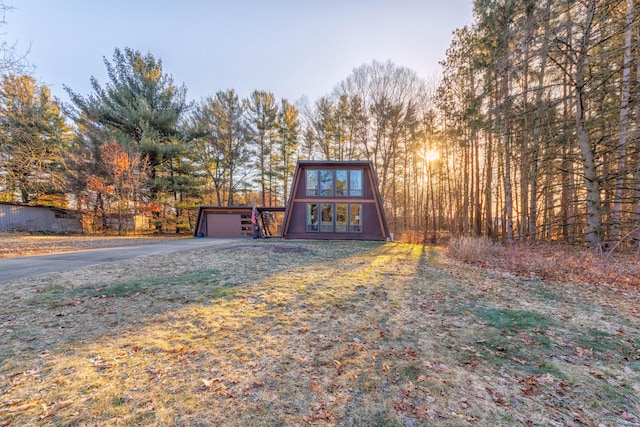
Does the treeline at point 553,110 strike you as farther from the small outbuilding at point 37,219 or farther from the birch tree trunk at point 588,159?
the small outbuilding at point 37,219

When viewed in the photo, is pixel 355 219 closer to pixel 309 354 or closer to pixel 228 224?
pixel 228 224

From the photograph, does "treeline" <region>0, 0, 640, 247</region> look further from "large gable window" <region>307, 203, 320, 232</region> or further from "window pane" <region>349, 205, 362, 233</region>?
"large gable window" <region>307, 203, 320, 232</region>

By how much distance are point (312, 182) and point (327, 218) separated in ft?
7.31

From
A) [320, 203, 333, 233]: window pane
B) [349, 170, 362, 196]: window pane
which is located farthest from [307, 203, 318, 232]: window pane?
[349, 170, 362, 196]: window pane

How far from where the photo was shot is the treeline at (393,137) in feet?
26.4

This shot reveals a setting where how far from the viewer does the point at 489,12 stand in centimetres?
1117

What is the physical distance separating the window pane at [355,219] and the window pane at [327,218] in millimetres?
1129

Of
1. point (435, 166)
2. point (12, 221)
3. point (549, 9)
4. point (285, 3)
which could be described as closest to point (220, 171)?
point (12, 221)

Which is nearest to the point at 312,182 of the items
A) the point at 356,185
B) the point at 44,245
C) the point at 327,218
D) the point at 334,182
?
the point at 334,182

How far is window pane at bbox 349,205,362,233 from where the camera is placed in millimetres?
14211

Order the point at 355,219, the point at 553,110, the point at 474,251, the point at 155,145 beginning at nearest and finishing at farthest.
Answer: the point at 474,251, the point at 553,110, the point at 355,219, the point at 155,145

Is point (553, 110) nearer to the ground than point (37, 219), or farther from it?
farther from it

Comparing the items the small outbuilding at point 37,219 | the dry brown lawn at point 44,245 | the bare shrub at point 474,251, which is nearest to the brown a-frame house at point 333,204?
the bare shrub at point 474,251

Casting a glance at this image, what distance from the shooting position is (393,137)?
20.5 meters
